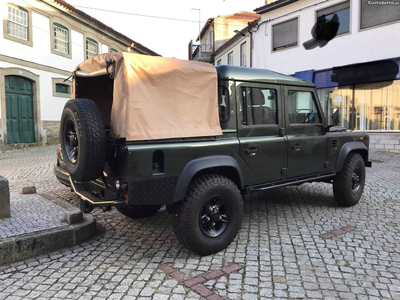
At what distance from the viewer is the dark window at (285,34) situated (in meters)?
15.7

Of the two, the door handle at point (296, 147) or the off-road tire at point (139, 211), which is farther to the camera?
the off-road tire at point (139, 211)

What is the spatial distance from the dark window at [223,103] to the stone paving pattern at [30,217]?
222 cm

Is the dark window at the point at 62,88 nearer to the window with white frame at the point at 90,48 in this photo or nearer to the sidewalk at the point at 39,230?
the window with white frame at the point at 90,48

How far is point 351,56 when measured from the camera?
1341 cm

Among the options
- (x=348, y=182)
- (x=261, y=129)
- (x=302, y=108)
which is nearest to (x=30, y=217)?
(x=261, y=129)

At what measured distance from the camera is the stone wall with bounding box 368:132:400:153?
498 inches

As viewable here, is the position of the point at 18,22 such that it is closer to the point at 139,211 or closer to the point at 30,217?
the point at 30,217

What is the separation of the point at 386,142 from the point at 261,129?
439 inches

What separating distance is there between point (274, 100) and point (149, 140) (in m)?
1.90

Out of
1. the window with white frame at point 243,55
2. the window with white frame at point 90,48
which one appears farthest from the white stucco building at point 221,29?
the window with white frame at point 90,48

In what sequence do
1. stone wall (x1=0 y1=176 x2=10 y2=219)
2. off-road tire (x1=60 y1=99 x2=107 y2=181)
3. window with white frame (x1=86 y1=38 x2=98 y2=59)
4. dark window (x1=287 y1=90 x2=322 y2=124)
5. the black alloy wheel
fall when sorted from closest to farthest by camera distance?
off-road tire (x1=60 y1=99 x2=107 y2=181)
the black alloy wheel
stone wall (x1=0 y1=176 x2=10 y2=219)
dark window (x1=287 y1=90 x2=322 y2=124)
window with white frame (x1=86 y1=38 x2=98 y2=59)

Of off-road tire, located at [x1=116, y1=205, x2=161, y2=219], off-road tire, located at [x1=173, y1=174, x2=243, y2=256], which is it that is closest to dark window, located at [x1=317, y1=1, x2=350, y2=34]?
off-road tire, located at [x1=116, y1=205, x2=161, y2=219]

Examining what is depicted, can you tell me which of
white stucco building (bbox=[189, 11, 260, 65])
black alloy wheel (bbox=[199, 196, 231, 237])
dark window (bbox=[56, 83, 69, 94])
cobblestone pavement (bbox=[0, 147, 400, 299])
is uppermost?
white stucco building (bbox=[189, 11, 260, 65])

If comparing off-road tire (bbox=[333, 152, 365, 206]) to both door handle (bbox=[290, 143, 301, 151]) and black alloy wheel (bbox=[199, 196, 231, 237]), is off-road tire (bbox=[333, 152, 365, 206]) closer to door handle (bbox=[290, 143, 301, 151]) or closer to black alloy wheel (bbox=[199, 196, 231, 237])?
door handle (bbox=[290, 143, 301, 151])
